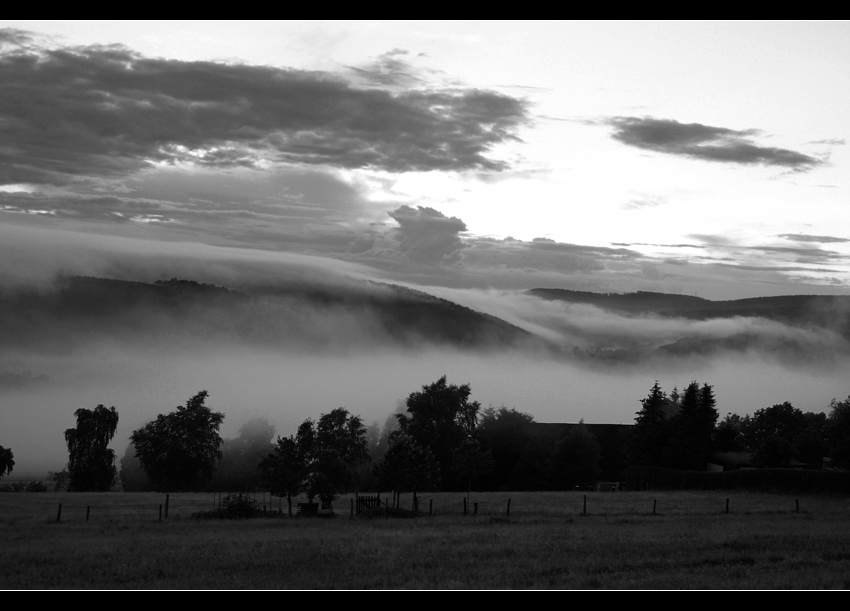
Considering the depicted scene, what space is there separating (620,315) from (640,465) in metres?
33.5

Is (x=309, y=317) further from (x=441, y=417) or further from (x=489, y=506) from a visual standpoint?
(x=489, y=506)

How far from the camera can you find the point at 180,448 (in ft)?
173

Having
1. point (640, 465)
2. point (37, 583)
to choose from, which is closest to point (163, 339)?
point (640, 465)

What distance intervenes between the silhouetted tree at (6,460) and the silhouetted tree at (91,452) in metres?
7.67

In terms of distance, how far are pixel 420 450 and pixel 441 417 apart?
28.5 metres

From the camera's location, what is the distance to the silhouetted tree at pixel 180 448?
52125mm

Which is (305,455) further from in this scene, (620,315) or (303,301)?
(620,315)

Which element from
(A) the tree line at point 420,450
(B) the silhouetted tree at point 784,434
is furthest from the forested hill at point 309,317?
(B) the silhouetted tree at point 784,434

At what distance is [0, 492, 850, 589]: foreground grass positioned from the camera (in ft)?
52.5

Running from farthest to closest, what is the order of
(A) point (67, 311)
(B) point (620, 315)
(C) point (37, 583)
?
(B) point (620, 315), (A) point (67, 311), (C) point (37, 583)

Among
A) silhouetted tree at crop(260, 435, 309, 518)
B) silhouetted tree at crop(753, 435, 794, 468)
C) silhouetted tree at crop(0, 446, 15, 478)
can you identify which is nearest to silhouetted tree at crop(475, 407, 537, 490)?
silhouetted tree at crop(753, 435, 794, 468)

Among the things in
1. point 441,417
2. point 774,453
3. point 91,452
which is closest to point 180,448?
point 91,452

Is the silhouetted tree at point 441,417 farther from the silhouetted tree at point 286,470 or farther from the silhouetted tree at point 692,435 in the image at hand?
the silhouetted tree at point 286,470

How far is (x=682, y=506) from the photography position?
3678cm
